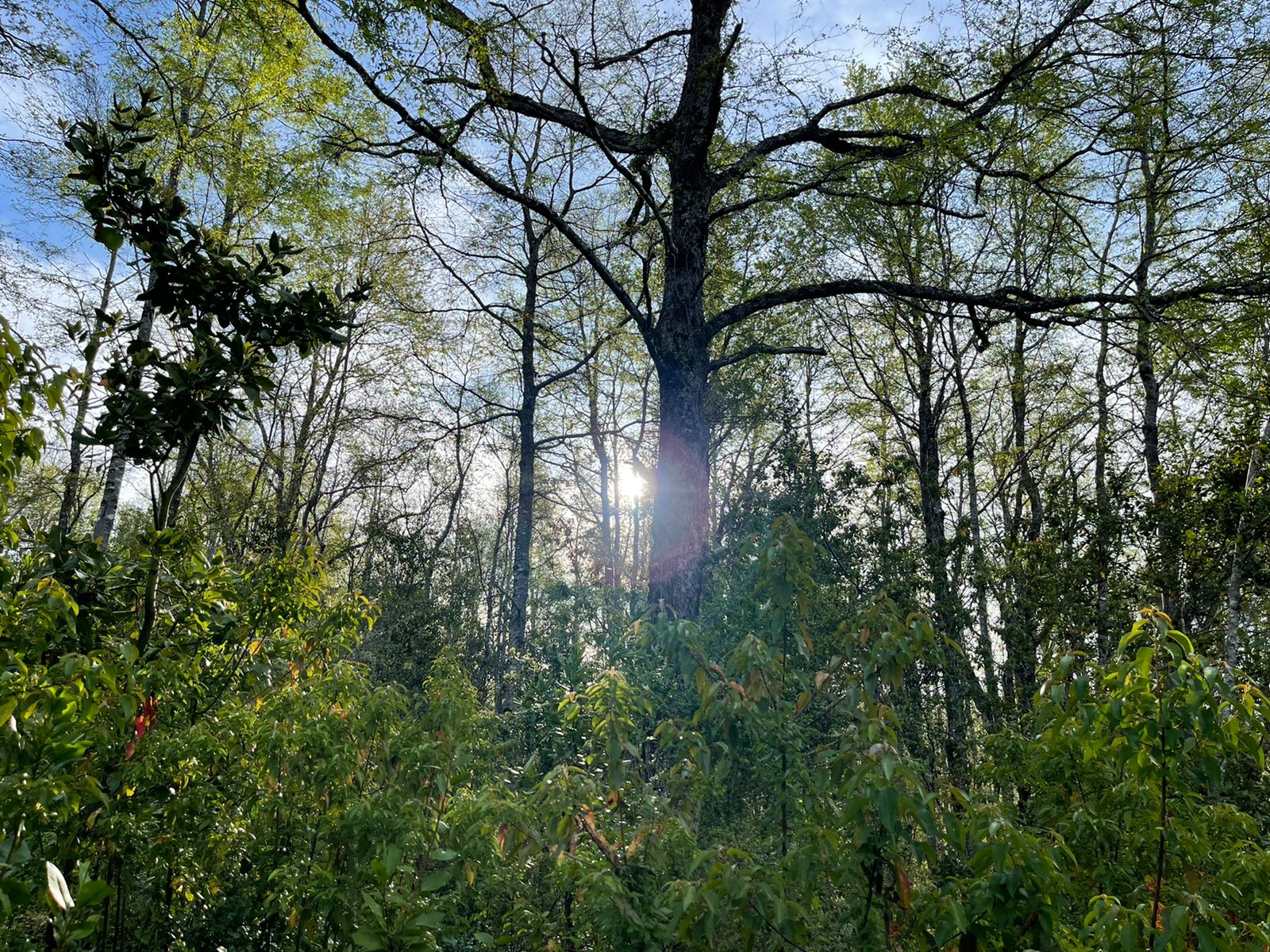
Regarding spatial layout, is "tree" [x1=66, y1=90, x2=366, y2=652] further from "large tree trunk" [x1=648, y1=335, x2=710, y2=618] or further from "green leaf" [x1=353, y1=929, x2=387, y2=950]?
"large tree trunk" [x1=648, y1=335, x2=710, y2=618]

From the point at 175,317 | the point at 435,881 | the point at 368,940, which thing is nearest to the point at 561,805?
the point at 435,881

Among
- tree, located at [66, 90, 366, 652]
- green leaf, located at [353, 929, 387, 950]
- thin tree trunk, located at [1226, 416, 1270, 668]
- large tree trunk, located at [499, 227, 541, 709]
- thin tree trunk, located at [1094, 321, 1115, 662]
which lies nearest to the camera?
green leaf, located at [353, 929, 387, 950]

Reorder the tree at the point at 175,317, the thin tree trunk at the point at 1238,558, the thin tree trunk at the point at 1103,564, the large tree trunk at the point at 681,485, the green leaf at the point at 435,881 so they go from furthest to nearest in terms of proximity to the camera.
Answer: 1. the thin tree trunk at the point at 1103,564
2. the thin tree trunk at the point at 1238,558
3. the large tree trunk at the point at 681,485
4. the tree at the point at 175,317
5. the green leaf at the point at 435,881

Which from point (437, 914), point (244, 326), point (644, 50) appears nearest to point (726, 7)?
point (644, 50)

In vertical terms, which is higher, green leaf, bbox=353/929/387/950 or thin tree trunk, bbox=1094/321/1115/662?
thin tree trunk, bbox=1094/321/1115/662

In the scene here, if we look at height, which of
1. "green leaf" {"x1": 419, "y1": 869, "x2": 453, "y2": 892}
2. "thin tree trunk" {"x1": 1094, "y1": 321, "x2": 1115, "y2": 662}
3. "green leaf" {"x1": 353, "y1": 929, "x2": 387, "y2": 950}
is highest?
"thin tree trunk" {"x1": 1094, "y1": 321, "x2": 1115, "y2": 662}

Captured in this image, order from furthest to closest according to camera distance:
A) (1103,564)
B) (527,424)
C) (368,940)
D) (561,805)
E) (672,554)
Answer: (527,424) < (1103,564) < (672,554) < (561,805) < (368,940)

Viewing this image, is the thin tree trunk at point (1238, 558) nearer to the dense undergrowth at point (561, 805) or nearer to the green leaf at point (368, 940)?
the dense undergrowth at point (561, 805)

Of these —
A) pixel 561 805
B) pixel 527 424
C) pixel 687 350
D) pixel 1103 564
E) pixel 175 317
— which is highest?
pixel 527 424

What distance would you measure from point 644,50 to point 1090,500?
831 centimetres

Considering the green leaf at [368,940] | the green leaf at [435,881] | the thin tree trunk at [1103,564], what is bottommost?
the green leaf at [368,940]

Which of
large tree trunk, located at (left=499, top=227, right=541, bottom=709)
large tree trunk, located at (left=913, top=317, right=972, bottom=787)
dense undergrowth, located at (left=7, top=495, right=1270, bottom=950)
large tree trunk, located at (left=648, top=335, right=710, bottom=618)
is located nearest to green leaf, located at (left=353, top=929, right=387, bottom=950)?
dense undergrowth, located at (left=7, top=495, right=1270, bottom=950)

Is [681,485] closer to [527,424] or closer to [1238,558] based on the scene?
[1238,558]

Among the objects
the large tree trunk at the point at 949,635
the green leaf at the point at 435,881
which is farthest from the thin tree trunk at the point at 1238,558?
the green leaf at the point at 435,881
